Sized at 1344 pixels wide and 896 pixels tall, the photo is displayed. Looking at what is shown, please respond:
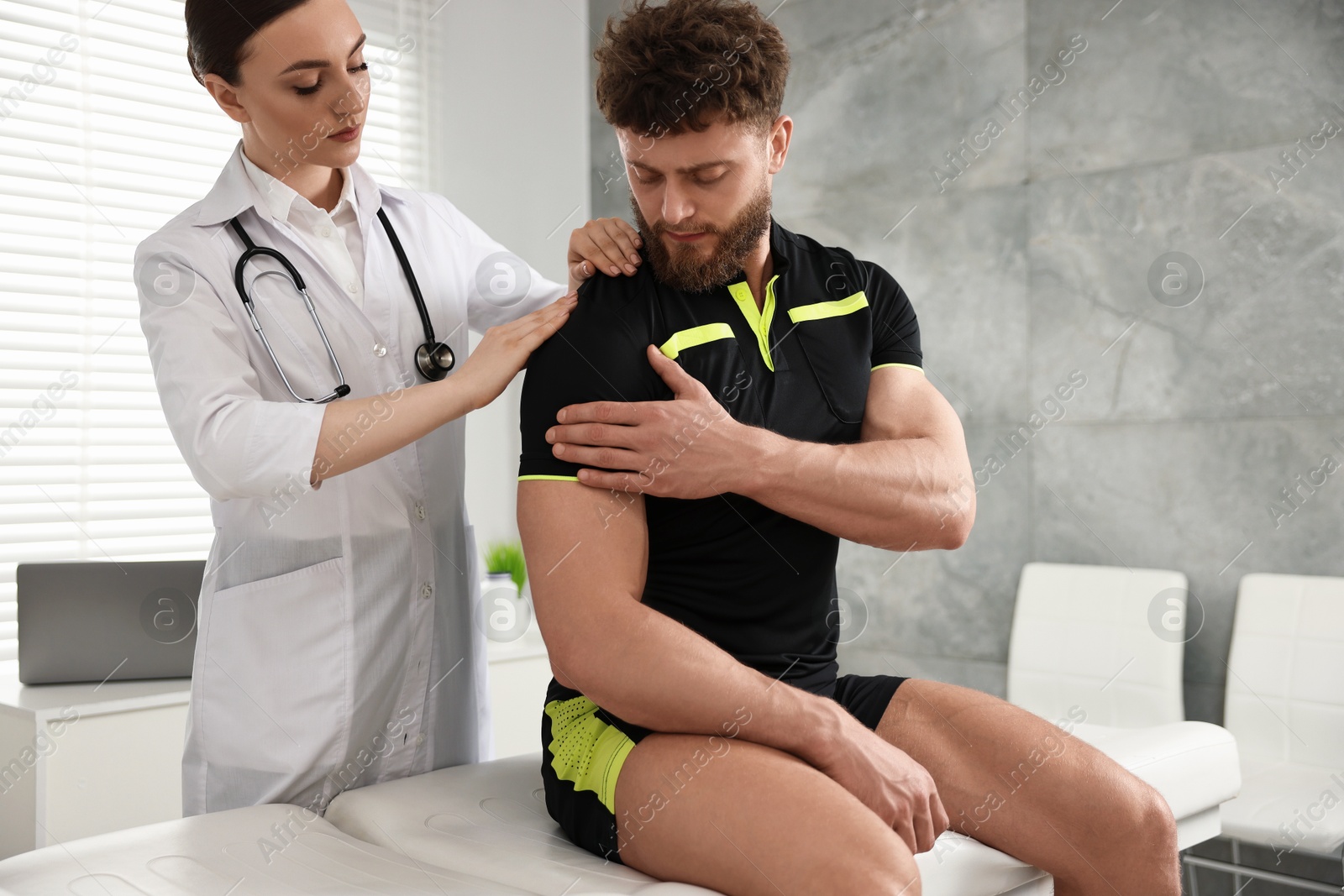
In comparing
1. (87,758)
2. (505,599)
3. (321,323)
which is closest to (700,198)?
(321,323)

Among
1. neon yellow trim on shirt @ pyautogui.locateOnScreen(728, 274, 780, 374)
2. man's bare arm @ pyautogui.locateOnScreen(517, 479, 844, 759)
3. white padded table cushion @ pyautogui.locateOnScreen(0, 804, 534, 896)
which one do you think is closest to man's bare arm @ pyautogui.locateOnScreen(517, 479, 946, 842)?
man's bare arm @ pyautogui.locateOnScreen(517, 479, 844, 759)

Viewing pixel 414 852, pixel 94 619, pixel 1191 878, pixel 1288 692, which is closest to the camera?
pixel 414 852

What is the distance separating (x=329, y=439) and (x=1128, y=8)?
2.58 meters

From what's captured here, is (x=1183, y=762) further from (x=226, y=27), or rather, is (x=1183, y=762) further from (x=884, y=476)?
(x=226, y=27)

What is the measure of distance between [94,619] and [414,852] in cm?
125

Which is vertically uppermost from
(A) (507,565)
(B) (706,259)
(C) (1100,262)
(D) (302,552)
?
(C) (1100,262)

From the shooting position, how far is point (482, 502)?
11.9 ft

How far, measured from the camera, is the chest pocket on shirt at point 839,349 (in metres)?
1.38

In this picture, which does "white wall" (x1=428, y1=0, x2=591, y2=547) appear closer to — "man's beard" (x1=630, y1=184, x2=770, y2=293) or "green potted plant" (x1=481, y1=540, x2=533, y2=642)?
"green potted plant" (x1=481, y1=540, x2=533, y2=642)

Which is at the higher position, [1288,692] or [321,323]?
[321,323]

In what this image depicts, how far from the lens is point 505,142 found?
3652 mm

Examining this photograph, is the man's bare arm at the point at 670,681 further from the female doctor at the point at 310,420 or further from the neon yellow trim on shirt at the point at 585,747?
the female doctor at the point at 310,420

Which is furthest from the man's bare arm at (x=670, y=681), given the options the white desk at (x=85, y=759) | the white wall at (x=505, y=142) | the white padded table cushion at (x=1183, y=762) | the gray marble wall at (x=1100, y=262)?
the white wall at (x=505, y=142)

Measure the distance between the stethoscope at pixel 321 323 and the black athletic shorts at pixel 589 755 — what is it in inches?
18.4
